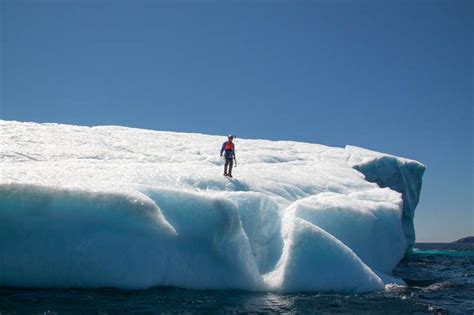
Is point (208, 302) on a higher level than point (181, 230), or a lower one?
lower

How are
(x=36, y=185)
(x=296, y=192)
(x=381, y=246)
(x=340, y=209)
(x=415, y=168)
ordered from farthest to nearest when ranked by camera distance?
1. (x=415, y=168)
2. (x=296, y=192)
3. (x=381, y=246)
4. (x=340, y=209)
5. (x=36, y=185)

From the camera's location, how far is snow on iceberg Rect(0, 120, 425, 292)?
718 centimetres

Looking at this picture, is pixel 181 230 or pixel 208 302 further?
pixel 181 230

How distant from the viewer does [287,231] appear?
30.9 ft

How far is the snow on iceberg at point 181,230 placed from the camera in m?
7.18

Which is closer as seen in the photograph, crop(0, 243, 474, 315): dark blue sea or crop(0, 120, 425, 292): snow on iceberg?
crop(0, 243, 474, 315): dark blue sea

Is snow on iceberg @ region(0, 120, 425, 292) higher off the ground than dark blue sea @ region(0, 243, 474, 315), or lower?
higher

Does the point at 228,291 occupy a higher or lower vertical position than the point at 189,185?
lower

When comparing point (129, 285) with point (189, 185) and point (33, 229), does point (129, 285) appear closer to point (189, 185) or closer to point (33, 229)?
point (33, 229)

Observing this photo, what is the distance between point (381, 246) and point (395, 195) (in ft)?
8.24

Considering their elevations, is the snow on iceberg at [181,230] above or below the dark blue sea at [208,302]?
above

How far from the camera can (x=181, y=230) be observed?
8086 mm

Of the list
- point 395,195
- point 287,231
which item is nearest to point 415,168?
point 395,195

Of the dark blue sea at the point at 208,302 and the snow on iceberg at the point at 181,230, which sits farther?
the snow on iceberg at the point at 181,230
